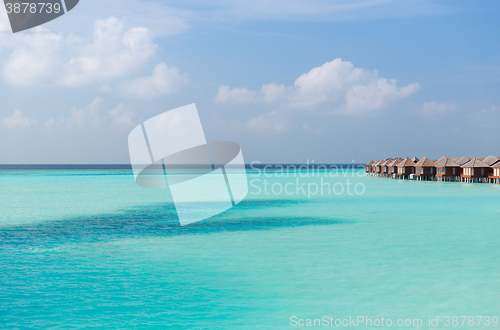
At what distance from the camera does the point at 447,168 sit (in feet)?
148

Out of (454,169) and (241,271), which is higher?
(241,271)

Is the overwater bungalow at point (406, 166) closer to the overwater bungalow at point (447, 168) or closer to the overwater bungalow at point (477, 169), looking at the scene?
the overwater bungalow at point (447, 168)

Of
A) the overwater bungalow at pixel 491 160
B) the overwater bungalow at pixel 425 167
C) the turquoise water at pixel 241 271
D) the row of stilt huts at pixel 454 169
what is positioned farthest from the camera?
the overwater bungalow at pixel 425 167

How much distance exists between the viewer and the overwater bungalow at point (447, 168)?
44625 millimetres

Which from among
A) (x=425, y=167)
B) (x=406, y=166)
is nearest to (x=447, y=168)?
(x=425, y=167)

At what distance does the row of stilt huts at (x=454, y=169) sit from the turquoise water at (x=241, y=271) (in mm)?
28060

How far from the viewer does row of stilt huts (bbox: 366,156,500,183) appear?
136 ft

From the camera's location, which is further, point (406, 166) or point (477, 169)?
point (406, 166)

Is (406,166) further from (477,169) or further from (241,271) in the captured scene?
(241,271)

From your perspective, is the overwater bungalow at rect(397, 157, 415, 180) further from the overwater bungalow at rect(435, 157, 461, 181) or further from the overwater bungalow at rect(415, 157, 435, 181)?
the overwater bungalow at rect(435, 157, 461, 181)

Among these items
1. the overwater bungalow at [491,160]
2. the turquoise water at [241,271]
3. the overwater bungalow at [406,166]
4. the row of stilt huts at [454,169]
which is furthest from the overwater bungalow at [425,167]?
the turquoise water at [241,271]

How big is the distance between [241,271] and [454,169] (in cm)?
4147

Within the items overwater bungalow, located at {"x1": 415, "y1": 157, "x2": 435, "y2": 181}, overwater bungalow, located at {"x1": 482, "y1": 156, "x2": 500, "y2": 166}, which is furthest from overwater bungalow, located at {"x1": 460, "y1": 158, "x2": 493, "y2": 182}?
overwater bungalow, located at {"x1": 415, "y1": 157, "x2": 435, "y2": 181}

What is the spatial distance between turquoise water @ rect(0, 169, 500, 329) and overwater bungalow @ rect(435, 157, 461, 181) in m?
30.5
